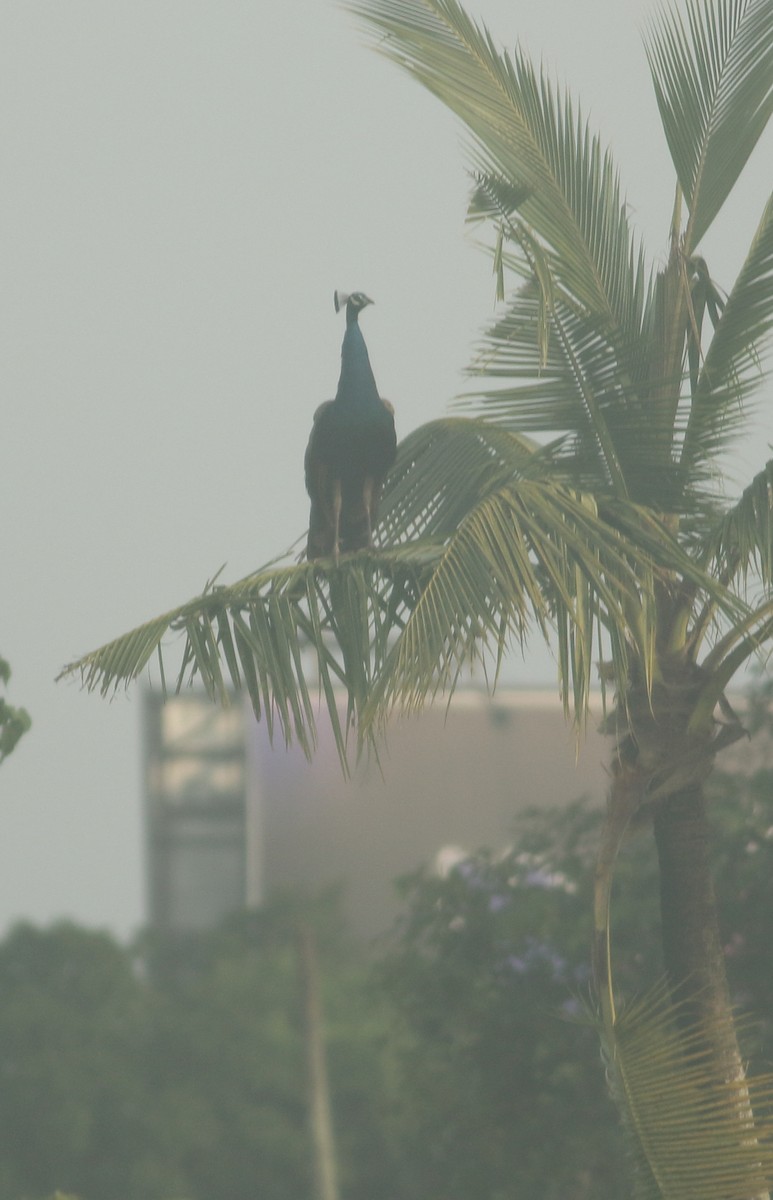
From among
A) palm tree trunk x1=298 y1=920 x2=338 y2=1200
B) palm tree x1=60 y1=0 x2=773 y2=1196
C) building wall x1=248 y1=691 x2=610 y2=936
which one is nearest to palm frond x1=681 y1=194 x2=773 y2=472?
palm tree x1=60 y1=0 x2=773 y2=1196

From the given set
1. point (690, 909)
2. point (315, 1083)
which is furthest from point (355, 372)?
point (315, 1083)

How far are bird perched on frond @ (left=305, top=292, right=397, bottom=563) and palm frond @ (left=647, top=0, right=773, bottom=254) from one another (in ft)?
3.91

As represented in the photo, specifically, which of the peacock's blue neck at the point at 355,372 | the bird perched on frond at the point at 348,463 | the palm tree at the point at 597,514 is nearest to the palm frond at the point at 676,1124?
the palm tree at the point at 597,514

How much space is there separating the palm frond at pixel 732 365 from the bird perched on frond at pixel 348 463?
3.24ft

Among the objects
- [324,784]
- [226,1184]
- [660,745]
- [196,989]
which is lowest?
[226,1184]

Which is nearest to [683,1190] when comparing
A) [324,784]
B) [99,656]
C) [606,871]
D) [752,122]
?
[606,871]

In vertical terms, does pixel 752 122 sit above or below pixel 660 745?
above

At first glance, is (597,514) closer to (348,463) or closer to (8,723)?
(348,463)

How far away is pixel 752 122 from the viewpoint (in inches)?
214

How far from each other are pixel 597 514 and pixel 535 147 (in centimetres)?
142

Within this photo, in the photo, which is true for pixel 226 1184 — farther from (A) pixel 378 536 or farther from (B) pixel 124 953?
(A) pixel 378 536

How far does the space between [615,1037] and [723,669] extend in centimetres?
121

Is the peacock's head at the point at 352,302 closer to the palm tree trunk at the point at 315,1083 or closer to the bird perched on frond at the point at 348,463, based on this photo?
the bird perched on frond at the point at 348,463

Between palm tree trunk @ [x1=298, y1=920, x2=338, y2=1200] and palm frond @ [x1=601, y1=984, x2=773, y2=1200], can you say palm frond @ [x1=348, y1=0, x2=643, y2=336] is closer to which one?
palm frond @ [x1=601, y1=984, x2=773, y2=1200]
